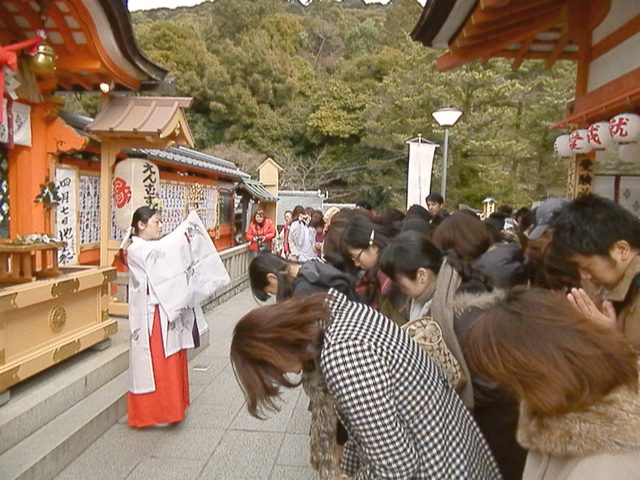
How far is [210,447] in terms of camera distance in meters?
4.16

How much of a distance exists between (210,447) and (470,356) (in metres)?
3.37

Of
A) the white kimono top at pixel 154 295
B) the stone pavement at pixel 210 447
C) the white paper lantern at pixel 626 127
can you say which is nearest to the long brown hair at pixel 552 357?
the stone pavement at pixel 210 447

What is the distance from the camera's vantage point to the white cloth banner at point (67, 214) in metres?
6.06

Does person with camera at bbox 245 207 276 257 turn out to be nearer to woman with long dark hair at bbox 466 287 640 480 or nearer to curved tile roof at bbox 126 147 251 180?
curved tile roof at bbox 126 147 251 180

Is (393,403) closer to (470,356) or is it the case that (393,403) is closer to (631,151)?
(470,356)

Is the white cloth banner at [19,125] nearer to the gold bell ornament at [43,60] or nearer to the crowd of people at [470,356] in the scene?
the gold bell ornament at [43,60]

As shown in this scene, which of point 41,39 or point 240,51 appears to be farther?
point 240,51

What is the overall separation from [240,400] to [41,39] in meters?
3.97

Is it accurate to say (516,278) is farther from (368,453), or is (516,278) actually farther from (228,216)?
(228,216)

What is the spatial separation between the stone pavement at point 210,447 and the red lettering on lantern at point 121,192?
104 inches

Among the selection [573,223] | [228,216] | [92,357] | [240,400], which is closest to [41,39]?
[92,357]

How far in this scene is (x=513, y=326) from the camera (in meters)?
1.28

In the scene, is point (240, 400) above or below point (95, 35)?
below

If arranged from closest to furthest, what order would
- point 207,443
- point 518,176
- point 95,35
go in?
point 207,443 → point 95,35 → point 518,176
